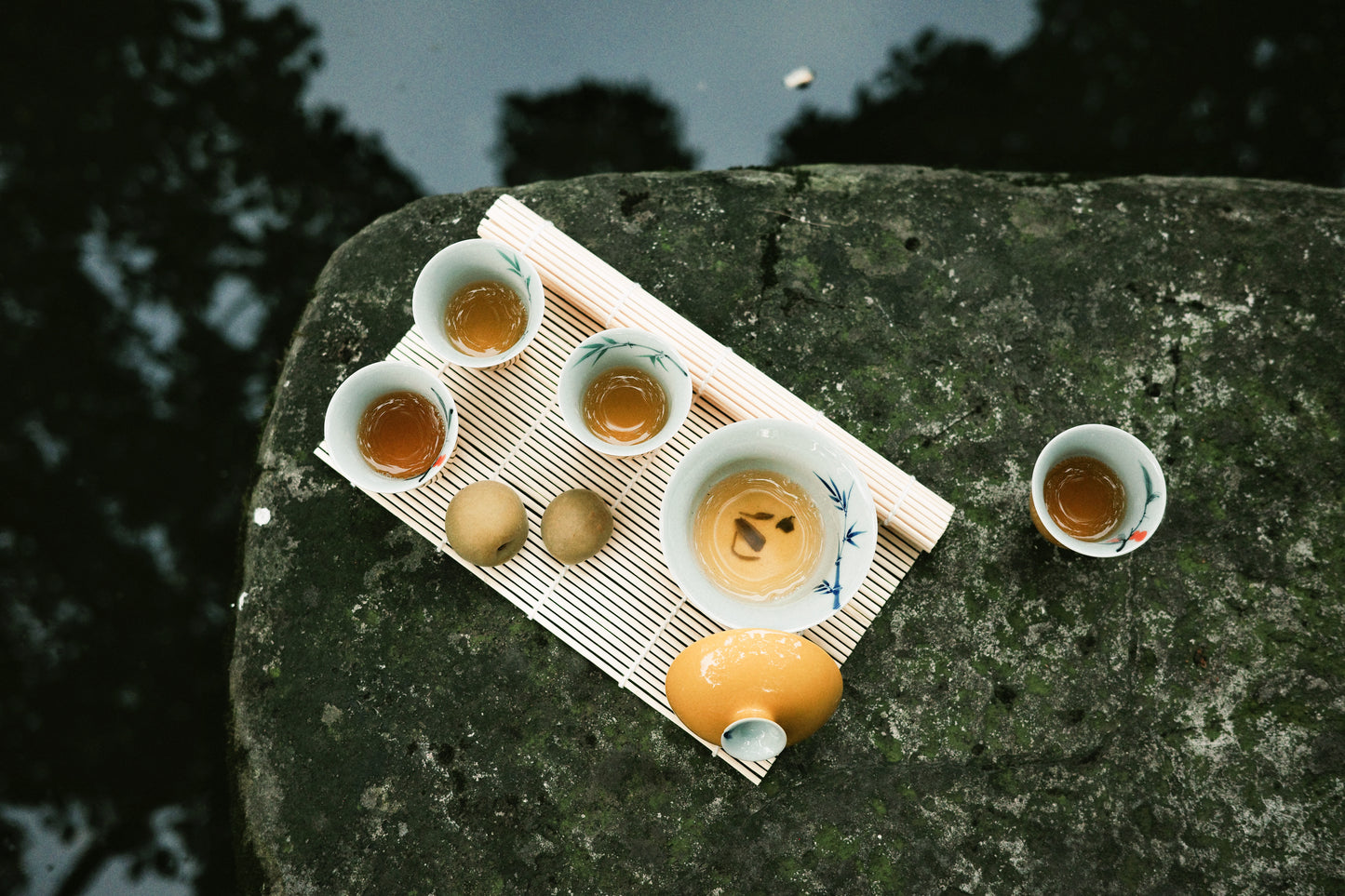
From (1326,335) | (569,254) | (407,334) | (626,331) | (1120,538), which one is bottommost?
(407,334)

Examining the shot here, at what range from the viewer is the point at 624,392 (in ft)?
6.12

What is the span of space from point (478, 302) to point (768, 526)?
93 cm

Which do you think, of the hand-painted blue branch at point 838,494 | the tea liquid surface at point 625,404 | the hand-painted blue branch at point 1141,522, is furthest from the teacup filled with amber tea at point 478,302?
the hand-painted blue branch at point 1141,522

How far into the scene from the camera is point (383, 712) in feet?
6.24

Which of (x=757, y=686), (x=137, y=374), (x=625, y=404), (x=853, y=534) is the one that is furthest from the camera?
(x=137, y=374)

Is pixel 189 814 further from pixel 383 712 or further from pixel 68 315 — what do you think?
pixel 68 315

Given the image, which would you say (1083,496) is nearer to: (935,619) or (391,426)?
(935,619)

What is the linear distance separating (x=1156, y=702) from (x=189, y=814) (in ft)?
9.40

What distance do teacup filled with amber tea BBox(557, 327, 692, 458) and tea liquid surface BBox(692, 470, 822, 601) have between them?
205 mm

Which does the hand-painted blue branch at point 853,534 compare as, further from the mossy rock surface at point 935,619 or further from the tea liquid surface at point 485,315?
the tea liquid surface at point 485,315

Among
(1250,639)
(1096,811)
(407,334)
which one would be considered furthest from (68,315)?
(1250,639)

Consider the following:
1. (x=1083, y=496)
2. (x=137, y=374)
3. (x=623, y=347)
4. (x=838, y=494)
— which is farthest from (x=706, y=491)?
(x=137, y=374)

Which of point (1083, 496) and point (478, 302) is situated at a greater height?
point (1083, 496)

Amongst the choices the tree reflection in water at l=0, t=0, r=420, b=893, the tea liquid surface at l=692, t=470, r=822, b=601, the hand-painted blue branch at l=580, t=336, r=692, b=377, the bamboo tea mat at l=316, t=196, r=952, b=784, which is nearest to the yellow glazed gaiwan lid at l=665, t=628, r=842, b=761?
the tea liquid surface at l=692, t=470, r=822, b=601
